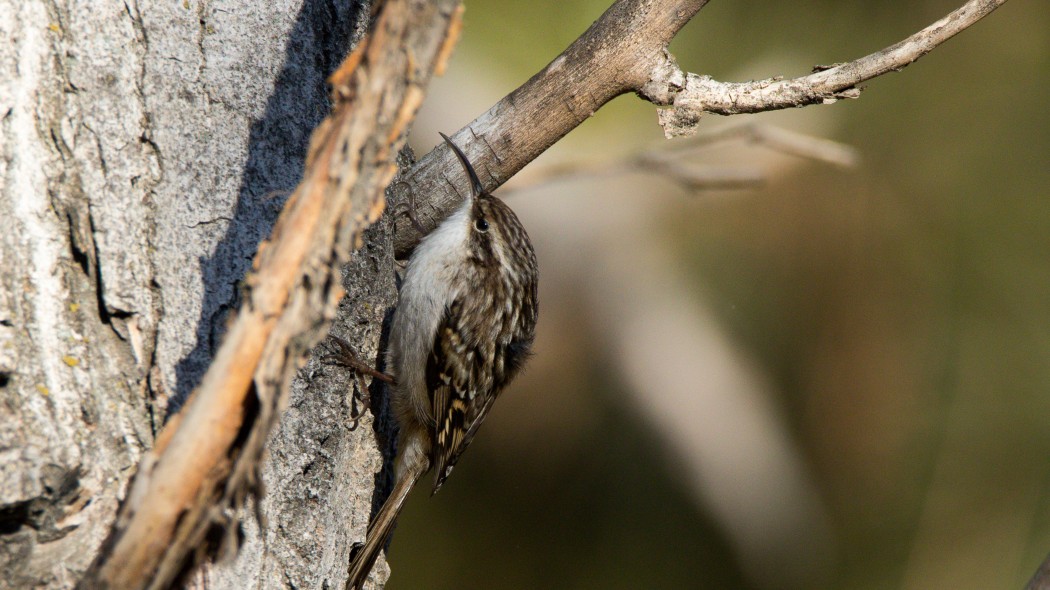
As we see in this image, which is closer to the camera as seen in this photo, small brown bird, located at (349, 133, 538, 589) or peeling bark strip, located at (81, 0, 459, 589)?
peeling bark strip, located at (81, 0, 459, 589)

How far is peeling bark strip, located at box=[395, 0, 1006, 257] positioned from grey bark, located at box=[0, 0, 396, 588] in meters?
0.48

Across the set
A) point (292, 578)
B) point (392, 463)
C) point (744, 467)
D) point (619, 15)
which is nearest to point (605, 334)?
point (744, 467)

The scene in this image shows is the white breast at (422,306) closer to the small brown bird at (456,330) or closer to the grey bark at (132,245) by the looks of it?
the small brown bird at (456,330)

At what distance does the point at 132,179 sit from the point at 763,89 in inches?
44.9

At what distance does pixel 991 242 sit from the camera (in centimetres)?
409

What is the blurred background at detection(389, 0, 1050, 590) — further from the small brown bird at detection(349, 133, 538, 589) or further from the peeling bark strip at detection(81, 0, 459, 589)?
the peeling bark strip at detection(81, 0, 459, 589)

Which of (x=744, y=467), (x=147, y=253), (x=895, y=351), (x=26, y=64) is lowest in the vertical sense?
(x=147, y=253)

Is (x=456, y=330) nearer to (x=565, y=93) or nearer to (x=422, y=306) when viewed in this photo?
(x=422, y=306)

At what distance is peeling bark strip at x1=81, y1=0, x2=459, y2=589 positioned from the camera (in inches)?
37.0

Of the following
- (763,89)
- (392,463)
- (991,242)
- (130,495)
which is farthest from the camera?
(991,242)

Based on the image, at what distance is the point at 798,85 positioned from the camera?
1522mm

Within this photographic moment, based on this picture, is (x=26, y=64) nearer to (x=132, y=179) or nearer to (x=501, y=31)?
(x=132, y=179)

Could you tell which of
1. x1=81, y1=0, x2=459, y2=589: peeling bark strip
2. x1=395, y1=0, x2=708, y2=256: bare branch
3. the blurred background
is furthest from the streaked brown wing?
the blurred background

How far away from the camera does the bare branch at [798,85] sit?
1433mm
